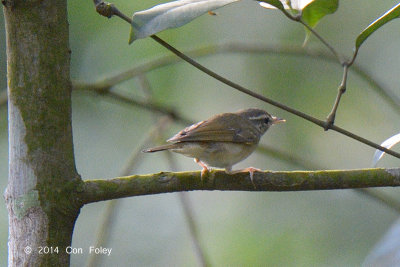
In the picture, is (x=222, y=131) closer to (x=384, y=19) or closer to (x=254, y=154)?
(x=254, y=154)

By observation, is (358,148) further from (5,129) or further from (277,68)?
(5,129)

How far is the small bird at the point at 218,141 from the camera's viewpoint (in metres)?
3.69

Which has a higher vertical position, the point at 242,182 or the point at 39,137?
the point at 39,137

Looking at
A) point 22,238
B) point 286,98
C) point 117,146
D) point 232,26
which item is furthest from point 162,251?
point 22,238

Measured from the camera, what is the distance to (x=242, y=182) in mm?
2014

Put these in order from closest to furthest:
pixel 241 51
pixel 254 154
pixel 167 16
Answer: pixel 167 16 < pixel 241 51 < pixel 254 154

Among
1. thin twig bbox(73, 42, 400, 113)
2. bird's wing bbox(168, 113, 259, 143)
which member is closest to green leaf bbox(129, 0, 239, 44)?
thin twig bbox(73, 42, 400, 113)

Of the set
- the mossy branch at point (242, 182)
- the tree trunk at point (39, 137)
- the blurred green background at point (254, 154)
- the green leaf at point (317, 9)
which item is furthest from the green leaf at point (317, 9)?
the blurred green background at point (254, 154)

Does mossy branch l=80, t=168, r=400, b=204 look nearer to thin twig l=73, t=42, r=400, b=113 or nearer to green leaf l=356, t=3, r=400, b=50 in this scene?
green leaf l=356, t=3, r=400, b=50

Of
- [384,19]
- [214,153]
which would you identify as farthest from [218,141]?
[384,19]

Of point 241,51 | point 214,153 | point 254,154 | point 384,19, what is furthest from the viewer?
point 254,154

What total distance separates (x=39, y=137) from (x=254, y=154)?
12.8 ft

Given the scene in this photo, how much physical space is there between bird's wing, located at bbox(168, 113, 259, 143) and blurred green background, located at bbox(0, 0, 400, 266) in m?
0.66

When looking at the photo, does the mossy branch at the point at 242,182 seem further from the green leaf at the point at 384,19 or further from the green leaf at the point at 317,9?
A: the green leaf at the point at 317,9
